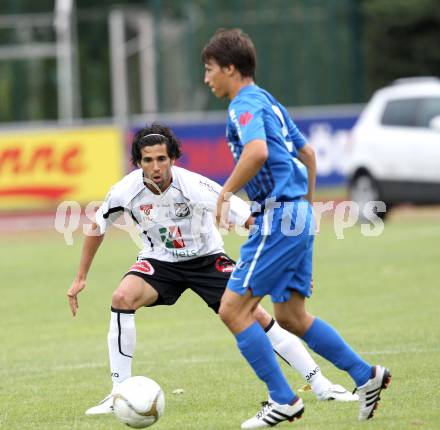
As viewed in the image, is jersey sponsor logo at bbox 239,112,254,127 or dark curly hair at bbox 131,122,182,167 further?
dark curly hair at bbox 131,122,182,167

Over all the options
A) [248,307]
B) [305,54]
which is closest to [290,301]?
[248,307]

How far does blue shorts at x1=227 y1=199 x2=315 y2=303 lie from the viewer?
21.1ft

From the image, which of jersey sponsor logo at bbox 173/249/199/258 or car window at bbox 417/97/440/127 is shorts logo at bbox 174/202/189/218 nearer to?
jersey sponsor logo at bbox 173/249/199/258

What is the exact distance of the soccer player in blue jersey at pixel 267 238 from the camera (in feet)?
21.1

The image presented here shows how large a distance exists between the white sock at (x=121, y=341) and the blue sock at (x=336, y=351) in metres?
1.21

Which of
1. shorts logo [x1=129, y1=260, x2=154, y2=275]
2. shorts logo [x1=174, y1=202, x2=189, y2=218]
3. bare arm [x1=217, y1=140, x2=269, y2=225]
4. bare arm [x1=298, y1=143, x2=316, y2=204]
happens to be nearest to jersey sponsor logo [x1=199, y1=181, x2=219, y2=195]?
shorts logo [x1=174, y1=202, x2=189, y2=218]

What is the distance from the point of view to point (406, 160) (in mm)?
20406

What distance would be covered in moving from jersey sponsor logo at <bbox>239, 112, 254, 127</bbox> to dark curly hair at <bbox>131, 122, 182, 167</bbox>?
115cm

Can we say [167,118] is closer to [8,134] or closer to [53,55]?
[53,55]

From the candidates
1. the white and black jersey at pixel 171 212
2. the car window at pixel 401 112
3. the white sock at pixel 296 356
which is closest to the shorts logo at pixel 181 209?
the white and black jersey at pixel 171 212

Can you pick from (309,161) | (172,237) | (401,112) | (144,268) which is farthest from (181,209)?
(401,112)

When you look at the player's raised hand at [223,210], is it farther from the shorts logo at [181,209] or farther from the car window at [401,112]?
the car window at [401,112]

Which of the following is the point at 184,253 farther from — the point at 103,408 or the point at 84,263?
the point at 103,408

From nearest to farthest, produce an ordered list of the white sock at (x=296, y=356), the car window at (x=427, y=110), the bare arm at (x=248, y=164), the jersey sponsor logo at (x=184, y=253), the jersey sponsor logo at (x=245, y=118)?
the bare arm at (x=248, y=164), the jersey sponsor logo at (x=245, y=118), the white sock at (x=296, y=356), the jersey sponsor logo at (x=184, y=253), the car window at (x=427, y=110)
